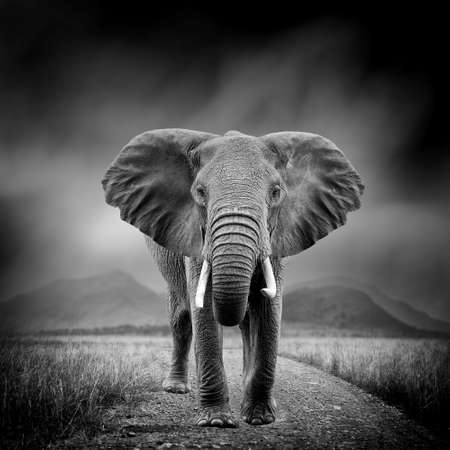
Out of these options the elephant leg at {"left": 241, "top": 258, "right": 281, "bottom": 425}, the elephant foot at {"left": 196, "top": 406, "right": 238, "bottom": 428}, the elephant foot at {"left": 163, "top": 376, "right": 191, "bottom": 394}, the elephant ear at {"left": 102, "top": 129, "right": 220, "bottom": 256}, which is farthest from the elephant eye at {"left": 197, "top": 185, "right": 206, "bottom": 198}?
the elephant foot at {"left": 163, "top": 376, "right": 191, "bottom": 394}

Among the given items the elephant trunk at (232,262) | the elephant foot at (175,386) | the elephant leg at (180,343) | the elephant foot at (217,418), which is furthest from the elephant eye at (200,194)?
the elephant foot at (175,386)

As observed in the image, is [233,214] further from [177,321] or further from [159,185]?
[177,321]

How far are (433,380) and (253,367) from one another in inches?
173

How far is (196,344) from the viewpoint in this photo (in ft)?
20.9

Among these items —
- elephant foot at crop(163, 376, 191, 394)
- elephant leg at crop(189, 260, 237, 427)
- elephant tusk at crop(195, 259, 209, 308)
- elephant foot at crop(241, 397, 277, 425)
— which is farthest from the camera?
elephant foot at crop(163, 376, 191, 394)

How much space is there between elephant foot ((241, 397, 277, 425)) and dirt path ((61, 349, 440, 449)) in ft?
0.45

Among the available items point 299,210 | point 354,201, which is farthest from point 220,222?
point 354,201

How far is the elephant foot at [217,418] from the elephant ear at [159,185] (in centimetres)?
219

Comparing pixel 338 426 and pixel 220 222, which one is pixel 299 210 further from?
pixel 338 426

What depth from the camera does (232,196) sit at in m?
5.49

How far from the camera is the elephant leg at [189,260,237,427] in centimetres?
618

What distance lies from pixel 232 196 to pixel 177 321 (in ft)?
16.3

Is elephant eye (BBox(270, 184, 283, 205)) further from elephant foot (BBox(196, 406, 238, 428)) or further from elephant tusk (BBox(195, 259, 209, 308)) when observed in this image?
elephant foot (BBox(196, 406, 238, 428))

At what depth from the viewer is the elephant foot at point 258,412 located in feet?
20.8
